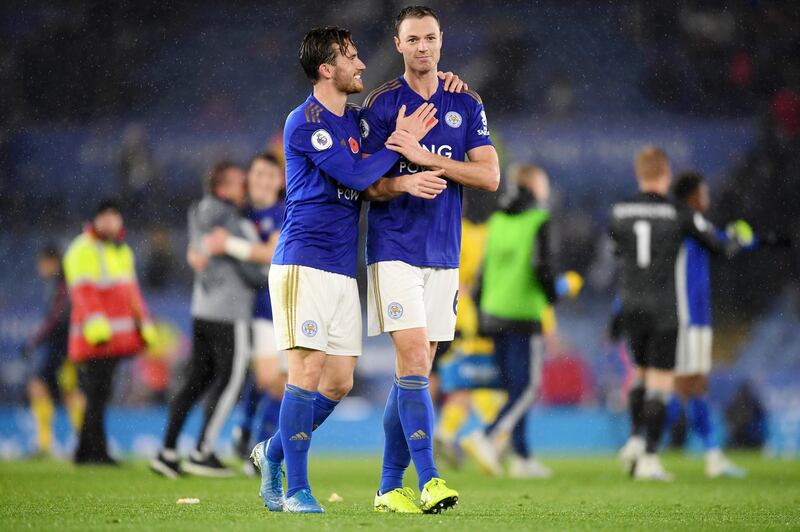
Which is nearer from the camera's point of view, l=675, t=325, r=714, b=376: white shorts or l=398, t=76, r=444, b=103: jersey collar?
l=398, t=76, r=444, b=103: jersey collar

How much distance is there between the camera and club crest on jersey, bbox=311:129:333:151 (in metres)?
4.71

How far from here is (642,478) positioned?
7.72m

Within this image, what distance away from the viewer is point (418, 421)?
15.6 feet

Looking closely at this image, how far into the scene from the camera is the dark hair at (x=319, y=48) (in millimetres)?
4832

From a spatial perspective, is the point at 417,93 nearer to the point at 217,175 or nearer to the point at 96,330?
the point at 217,175

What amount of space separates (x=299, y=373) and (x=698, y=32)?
11565mm

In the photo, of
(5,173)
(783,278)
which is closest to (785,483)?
(783,278)

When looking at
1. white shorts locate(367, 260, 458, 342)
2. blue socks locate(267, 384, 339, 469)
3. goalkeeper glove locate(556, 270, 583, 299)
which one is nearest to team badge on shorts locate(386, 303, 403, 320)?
white shorts locate(367, 260, 458, 342)

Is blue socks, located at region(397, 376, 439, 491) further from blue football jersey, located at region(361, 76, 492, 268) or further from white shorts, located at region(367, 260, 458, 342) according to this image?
blue football jersey, located at region(361, 76, 492, 268)

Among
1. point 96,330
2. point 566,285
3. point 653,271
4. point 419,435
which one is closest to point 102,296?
point 96,330

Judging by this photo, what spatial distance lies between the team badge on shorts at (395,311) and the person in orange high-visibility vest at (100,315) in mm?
4754

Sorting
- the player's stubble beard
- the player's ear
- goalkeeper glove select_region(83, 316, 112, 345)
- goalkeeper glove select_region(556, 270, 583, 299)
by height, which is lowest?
goalkeeper glove select_region(83, 316, 112, 345)

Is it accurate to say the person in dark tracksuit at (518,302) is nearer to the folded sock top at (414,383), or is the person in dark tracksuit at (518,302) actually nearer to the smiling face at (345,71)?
the folded sock top at (414,383)

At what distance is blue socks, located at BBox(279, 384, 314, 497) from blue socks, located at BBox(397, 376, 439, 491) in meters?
0.37
